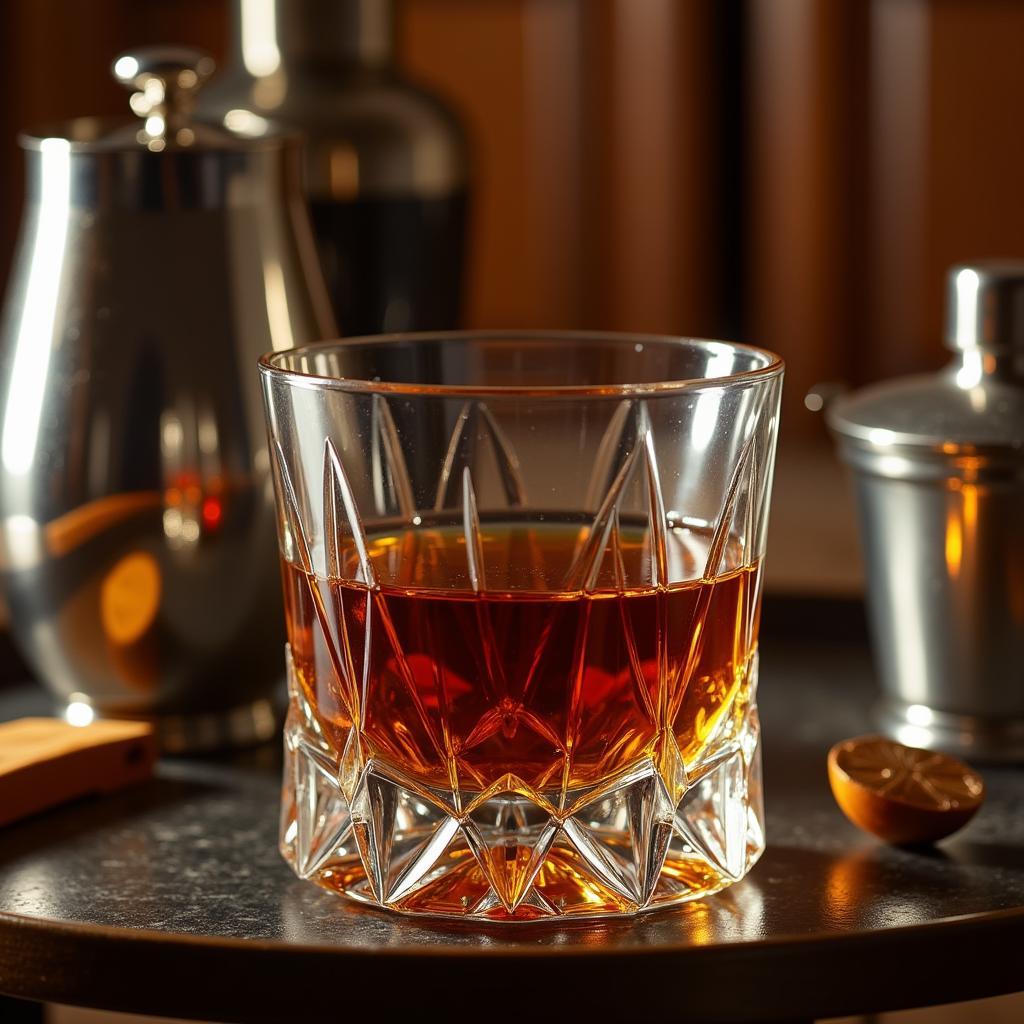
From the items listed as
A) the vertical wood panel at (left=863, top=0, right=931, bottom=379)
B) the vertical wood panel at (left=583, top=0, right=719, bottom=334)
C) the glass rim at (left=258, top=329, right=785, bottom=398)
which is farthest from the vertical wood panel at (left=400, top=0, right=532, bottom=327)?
Result: the glass rim at (left=258, top=329, right=785, bottom=398)

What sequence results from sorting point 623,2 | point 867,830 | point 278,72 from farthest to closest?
1. point 623,2
2. point 278,72
3. point 867,830

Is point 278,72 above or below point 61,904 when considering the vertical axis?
above

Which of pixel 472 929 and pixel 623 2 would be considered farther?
pixel 623 2

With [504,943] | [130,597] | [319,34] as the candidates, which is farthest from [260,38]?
[504,943]

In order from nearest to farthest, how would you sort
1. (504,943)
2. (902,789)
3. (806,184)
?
(504,943)
(902,789)
(806,184)

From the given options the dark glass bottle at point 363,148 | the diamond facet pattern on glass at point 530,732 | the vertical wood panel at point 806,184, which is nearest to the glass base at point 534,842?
the diamond facet pattern on glass at point 530,732

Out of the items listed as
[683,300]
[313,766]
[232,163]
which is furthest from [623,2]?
[313,766]

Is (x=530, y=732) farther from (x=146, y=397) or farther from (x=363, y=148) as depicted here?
(x=363, y=148)

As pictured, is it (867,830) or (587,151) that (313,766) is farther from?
(587,151)
